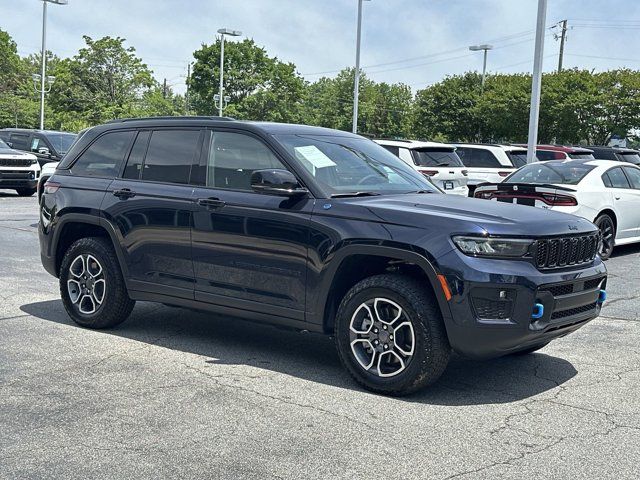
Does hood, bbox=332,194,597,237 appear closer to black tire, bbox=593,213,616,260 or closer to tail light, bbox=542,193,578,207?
tail light, bbox=542,193,578,207

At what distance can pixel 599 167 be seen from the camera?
42.0 feet

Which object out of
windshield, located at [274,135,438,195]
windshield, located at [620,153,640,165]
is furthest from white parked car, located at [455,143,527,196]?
windshield, located at [274,135,438,195]

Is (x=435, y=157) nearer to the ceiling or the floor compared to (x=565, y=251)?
nearer to the ceiling

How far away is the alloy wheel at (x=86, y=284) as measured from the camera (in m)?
6.90

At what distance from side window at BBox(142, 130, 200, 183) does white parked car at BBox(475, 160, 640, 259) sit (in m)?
6.46

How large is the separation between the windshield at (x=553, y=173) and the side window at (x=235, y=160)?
7.47 m

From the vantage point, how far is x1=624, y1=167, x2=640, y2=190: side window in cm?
1331

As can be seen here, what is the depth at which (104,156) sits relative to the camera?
23.2 feet

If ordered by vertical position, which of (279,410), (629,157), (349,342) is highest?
(629,157)

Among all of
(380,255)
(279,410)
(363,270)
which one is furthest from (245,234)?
(279,410)

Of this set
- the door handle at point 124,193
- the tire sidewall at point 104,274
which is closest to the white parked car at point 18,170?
the tire sidewall at point 104,274

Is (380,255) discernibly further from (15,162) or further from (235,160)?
(15,162)

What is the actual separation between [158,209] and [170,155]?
0.47 meters

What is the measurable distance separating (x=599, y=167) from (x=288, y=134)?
26.5 feet
